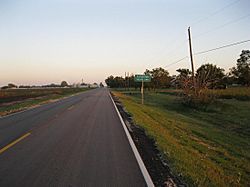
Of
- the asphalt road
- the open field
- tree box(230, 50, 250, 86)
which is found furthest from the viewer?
tree box(230, 50, 250, 86)

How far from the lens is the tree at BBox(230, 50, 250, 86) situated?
284 feet

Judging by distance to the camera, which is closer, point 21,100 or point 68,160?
point 68,160

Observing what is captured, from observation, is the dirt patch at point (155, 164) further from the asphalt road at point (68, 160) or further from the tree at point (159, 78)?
the tree at point (159, 78)

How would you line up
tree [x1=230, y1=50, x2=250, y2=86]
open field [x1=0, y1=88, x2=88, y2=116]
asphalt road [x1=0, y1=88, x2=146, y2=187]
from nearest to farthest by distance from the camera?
1. asphalt road [x1=0, y1=88, x2=146, y2=187]
2. open field [x1=0, y1=88, x2=88, y2=116]
3. tree [x1=230, y1=50, x2=250, y2=86]

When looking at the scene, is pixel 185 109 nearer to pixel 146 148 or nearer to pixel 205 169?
pixel 146 148

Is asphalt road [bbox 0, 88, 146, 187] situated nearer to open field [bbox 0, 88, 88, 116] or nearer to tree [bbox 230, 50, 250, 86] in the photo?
open field [bbox 0, 88, 88, 116]

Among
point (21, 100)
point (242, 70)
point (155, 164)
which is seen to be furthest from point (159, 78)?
point (155, 164)

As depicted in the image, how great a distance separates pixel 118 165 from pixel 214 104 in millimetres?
26752

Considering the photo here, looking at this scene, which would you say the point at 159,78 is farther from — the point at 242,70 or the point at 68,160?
the point at 68,160

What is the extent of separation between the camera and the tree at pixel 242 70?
8671 centimetres

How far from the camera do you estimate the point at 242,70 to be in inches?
3499

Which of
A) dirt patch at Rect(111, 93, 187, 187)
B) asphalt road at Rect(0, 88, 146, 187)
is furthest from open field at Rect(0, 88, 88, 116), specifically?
dirt patch at Rect(111, 93, 187, 187)

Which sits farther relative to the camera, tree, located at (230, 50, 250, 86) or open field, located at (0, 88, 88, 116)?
tree, located at (230, 50, 250, 86)

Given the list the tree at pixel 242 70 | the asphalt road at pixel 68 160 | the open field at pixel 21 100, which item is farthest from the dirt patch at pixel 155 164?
the tree at pixel 242 70
